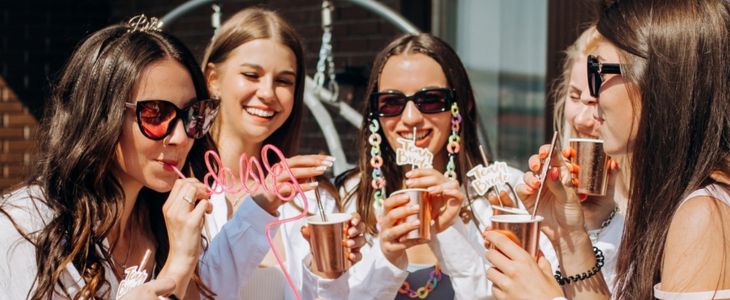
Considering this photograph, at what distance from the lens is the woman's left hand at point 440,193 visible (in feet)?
9.78

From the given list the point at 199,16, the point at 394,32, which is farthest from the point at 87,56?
the point at 199,16

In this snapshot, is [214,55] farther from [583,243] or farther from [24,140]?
[24,140]

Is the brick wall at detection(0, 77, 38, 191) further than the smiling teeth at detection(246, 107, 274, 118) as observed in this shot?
Yes

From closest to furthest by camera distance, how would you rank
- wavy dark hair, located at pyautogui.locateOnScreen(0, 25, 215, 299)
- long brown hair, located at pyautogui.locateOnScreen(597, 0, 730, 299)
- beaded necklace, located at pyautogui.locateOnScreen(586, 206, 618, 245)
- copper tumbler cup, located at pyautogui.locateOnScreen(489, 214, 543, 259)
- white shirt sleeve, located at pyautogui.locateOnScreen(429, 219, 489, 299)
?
long brown hair, located at pyautogui.locateOnScreen(597, 0, 730, 299)
copper tumbler cup, located at pyautogui.locateOnScreen(489, 214, 543, 259)
wavy dark hair, located at pyautogui.locateOnScreen(0, 25, 215, 299)
beaded necklace, located at pyautogui.locateOnScreen(586, 206, 618, 245)
white shirt sleeve, located at pyautogui.locateOnScreen(429, 219, 489, 299)

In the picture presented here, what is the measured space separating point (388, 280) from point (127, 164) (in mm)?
943

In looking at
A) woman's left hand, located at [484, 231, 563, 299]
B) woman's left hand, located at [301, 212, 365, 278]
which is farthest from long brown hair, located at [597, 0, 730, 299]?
woman's left hand, located at [301, 212, 365, 278]

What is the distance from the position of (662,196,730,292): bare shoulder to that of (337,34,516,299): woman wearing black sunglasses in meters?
1.10

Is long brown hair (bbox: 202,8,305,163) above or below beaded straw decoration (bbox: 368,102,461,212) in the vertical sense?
above

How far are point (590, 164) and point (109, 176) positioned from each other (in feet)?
4.92

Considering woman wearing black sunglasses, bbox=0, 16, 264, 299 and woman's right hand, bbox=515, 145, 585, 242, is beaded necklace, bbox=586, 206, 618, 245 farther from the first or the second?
woman wearing black sunglasses, bbox=0, 16, 264, 299

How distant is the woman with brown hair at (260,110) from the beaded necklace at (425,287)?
384 mm

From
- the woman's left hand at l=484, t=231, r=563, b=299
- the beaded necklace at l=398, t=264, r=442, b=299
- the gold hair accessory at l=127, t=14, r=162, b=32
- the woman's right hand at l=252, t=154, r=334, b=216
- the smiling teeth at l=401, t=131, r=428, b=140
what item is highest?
the gold hair accessory at l=127, t=14, r=162, b=32

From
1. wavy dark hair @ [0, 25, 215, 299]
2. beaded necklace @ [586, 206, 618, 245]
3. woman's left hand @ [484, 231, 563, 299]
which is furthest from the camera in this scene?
beaded necklace @ [586, 206, 618, 245]

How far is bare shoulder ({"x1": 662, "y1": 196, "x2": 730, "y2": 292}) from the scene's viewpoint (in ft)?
6.60
